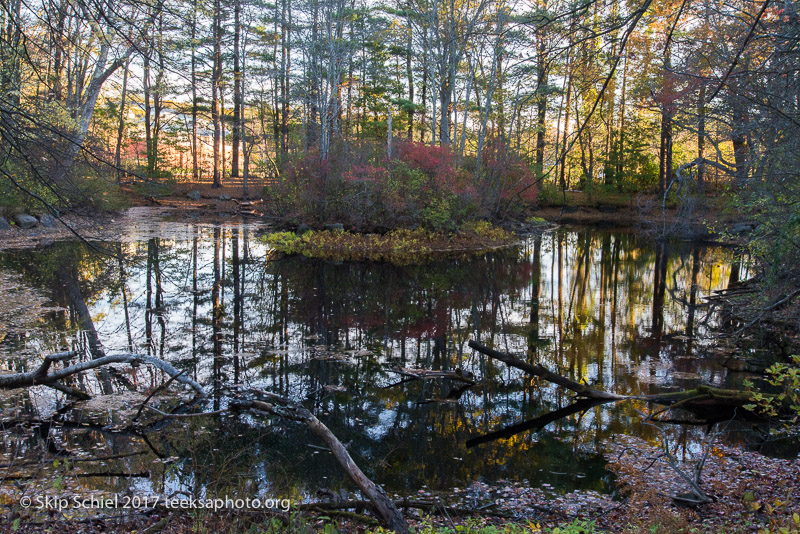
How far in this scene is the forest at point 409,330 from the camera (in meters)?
3.87

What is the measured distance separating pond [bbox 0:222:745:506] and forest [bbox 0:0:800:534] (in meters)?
0.05

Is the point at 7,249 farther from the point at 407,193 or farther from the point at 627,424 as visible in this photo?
the point at 627,424

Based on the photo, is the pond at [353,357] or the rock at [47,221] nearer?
the pond at [353,357]

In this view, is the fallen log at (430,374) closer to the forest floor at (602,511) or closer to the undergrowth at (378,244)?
the forest floor at (602,511)

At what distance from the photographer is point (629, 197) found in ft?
117

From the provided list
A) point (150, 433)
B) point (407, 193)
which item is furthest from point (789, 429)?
point (407, 193)

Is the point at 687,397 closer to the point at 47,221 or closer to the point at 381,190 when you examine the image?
the point at 381,190

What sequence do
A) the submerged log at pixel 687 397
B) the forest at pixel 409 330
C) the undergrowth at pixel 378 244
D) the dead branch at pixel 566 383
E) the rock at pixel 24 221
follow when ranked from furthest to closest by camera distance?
1. the rock at pixel 24 221
2. the undergrowth at pixel 378 244
3. the dead branch at pixel 566 383
4. the submerged log at pixel 687 397
5. the forest at pixel 409 330

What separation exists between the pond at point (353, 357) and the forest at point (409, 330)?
54 millimetres

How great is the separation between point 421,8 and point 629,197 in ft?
62.3

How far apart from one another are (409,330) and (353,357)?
1.84 m

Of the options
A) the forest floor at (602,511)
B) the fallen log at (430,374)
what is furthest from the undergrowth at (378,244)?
the forest floor at (602,511)

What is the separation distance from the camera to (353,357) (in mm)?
8703

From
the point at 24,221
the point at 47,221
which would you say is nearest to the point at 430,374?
Result: the point at 24,221
